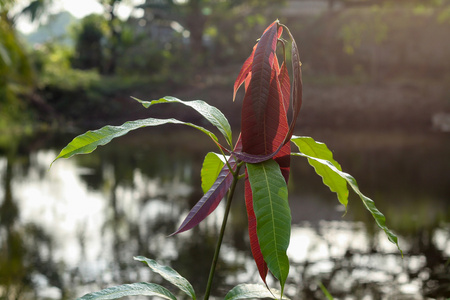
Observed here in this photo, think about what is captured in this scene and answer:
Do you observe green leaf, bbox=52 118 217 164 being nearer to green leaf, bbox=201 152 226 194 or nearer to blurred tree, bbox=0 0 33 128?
green leaf, bbox=201 152 226 194

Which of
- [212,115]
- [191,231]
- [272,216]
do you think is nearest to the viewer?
[272,216]

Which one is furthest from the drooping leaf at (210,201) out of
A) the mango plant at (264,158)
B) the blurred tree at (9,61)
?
the blurred tree at (9,61)

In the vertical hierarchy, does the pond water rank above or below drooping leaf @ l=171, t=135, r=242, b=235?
above

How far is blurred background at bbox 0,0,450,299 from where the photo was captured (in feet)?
7.57

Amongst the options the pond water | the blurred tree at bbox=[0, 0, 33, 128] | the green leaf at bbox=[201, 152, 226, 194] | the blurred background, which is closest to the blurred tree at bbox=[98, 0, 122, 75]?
the blurred background

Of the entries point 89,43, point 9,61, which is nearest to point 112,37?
point 89,43

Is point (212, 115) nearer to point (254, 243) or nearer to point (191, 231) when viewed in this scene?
point (254, 243)

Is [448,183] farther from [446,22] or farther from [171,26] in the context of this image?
[171,26]

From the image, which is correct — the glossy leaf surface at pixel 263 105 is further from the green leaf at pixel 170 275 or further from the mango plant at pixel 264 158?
the green leaf at pixel 170 275

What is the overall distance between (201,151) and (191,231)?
3.54m

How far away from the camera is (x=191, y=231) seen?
9.61 ft

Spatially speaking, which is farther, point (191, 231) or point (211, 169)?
point (191, 231)

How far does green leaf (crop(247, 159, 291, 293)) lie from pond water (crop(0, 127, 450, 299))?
2.27ft

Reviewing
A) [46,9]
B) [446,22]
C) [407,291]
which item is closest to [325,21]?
[446,22]
